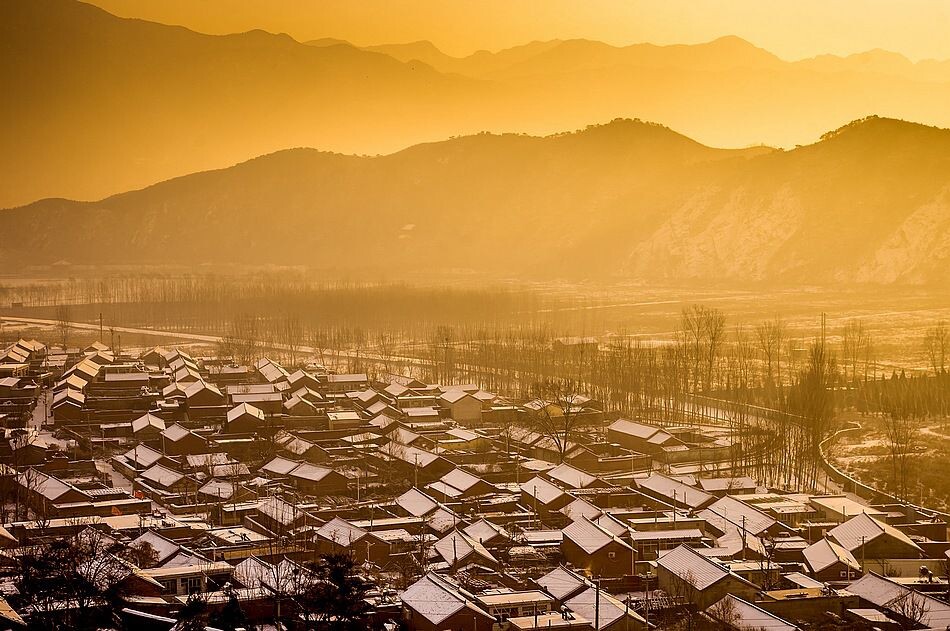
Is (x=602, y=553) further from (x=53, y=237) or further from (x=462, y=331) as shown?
(x=53, y=237)

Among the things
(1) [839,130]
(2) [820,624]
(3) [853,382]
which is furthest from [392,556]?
(1) [839,130]

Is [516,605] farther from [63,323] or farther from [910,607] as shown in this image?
[63,323]

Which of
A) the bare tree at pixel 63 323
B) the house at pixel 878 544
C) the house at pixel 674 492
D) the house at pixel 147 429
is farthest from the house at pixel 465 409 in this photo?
the bare tree at pixel 63 323

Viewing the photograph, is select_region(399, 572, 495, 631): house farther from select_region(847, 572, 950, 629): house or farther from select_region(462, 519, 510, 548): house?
select_region(847, 572, 950, 629): house

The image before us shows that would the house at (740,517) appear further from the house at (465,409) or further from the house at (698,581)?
the house at (465,409)

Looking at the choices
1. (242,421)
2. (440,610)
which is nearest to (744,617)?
(440,610)

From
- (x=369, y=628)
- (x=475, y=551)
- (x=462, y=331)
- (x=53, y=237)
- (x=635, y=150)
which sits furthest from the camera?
(x=53, y=237)

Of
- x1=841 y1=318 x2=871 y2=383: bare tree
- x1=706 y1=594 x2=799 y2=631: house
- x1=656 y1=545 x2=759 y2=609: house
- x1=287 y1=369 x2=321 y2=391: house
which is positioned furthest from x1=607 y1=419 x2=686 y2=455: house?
x1=706 y1=594 x2=799 y2=631: house
